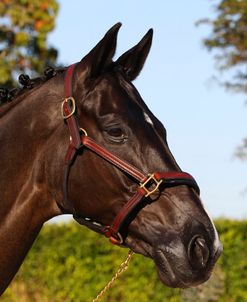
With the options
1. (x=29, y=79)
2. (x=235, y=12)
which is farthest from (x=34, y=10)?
(x=29, y=79)


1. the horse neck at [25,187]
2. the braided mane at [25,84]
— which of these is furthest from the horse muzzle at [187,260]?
the braided mane at [25,84]

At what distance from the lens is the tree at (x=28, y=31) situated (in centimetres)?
1695

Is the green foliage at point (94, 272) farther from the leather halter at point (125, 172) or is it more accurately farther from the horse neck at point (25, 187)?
the leather halter at point (125, 172)

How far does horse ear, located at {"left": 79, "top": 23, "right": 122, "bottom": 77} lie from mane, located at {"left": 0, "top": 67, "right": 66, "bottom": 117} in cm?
25

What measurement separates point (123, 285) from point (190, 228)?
9.43 meters

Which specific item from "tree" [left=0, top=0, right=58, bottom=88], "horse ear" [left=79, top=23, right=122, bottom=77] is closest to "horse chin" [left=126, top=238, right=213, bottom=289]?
"horse ear" [left=79, top=23, right=122, bottom=77]

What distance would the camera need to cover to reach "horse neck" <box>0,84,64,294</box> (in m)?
4.18

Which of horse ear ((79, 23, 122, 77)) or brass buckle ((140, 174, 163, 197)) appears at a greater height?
horse ear ((79, 23, 122, 77))

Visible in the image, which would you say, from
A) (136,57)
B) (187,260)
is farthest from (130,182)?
(136,57)

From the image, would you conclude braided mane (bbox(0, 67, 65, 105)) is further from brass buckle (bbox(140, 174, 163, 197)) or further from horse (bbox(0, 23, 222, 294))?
brass buckle (bbox(140, 174, 163, 197))

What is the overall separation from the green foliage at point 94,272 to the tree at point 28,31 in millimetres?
4669

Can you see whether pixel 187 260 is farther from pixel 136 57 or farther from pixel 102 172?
pixel 136 57

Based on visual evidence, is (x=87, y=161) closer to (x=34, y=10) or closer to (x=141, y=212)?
(x=141, y=212)

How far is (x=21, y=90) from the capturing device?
446 centimetres
